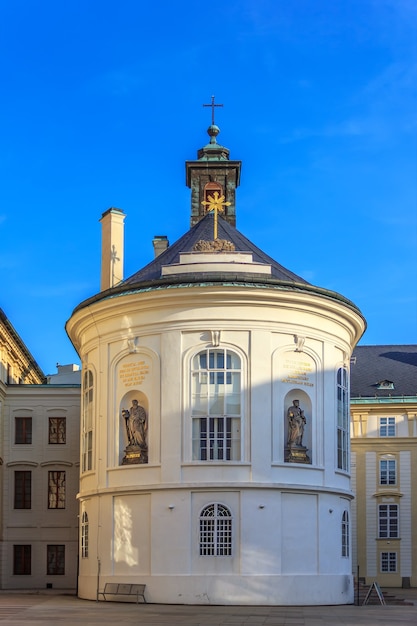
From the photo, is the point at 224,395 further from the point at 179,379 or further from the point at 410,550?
the point at 410,550

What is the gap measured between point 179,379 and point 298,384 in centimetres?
446

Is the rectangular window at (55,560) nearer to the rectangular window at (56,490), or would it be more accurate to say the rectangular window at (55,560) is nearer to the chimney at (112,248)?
the rectangular window at (56,490)

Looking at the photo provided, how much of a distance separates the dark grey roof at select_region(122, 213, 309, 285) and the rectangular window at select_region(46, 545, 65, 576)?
1765cm

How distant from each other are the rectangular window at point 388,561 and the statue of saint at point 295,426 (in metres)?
29.5

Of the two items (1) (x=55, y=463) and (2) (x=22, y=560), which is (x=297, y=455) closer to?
(1) (x=55, y=463)

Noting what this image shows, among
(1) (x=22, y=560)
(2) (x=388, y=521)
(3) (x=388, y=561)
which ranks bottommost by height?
(3) (x=388, y=561)

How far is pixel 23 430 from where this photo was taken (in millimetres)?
58531

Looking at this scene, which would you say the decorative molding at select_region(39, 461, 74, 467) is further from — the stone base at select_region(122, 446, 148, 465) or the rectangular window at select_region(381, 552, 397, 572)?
the rectangular window at select_region(381, 552, 397, 572)

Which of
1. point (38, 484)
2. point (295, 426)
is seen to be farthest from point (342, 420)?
point (38, 484)

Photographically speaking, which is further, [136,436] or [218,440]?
[136,436]

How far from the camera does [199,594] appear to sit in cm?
3697

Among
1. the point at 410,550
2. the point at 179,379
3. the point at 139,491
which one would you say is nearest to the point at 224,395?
the point at 179,379

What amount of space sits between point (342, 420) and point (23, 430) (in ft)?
72.8

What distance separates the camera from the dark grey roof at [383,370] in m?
70.1
